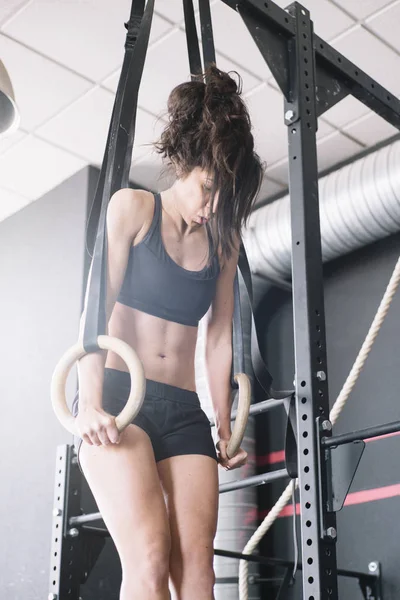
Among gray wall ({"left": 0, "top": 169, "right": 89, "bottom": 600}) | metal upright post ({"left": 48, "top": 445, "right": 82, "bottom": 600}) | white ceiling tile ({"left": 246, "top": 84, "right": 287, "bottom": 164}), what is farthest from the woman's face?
gray wall ({"left": 0, "top": 169, "right": 89, "bottom": 600})

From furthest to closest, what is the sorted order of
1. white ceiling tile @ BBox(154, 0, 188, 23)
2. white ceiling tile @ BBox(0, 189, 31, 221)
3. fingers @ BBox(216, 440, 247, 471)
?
1. white ceiling tile @ BBox(0, 189, 31, 221)
2. white ceiling tile @ BBox(154, 0, 188, 23)
3. fingers @ BBox(216, 440, 247, 471)

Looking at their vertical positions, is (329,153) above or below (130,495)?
above

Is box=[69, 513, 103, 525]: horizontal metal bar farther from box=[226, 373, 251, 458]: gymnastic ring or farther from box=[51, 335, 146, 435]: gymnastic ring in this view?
box=[51, 335, 146, 435]: gymnastic ring

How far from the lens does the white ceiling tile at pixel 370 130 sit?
421cm

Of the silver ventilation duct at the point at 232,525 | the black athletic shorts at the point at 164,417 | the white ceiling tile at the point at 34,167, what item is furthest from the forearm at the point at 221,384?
the white ceiling tile at the point at 34,167

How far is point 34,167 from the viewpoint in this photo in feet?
15.2

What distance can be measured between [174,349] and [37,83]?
2.57 metres

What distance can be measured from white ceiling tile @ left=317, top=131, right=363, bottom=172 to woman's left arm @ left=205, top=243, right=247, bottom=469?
2.59 m

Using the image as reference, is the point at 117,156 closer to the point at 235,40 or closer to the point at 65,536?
the point at 65,536

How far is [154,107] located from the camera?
4.18m

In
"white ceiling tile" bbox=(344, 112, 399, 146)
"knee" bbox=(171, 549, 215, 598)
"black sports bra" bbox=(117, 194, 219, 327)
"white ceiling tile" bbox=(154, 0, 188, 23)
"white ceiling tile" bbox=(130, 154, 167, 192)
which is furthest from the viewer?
"white ceiling tile" bbox=(130, 154, 167, 192)

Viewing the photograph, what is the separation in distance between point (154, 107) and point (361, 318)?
155 cm

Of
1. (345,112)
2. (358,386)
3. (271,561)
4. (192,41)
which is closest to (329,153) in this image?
(345,112)

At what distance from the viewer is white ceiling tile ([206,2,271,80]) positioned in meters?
3.52
